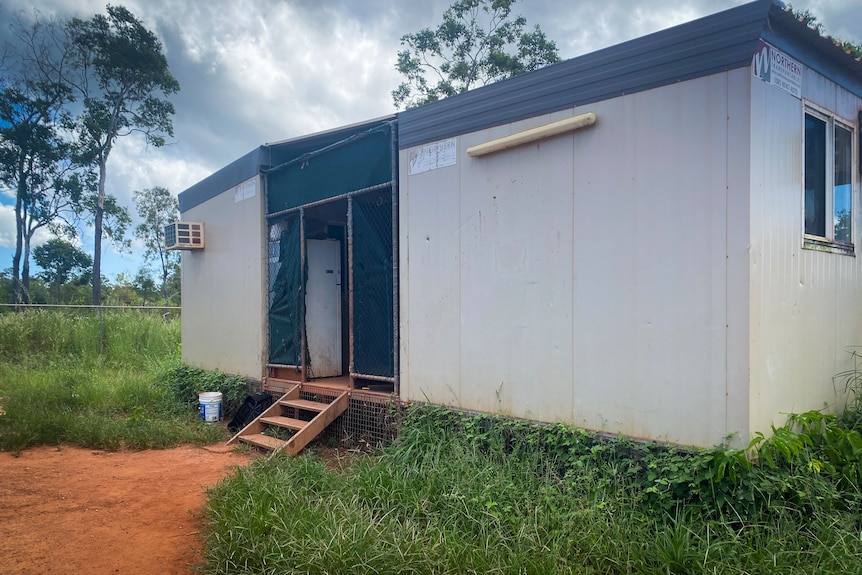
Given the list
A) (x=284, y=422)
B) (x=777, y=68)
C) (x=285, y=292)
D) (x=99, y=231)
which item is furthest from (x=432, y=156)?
(x=99, y=231)

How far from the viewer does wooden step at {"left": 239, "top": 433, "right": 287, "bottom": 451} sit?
4750mm

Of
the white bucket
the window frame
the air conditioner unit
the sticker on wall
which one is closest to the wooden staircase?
the white bucket

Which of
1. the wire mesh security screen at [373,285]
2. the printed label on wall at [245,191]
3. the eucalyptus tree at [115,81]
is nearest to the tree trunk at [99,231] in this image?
the eucalyptus tree at [115,81]

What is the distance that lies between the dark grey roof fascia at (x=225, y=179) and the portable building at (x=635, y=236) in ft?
6.09

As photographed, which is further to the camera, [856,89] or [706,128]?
[856,89]

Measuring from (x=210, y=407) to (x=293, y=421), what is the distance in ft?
6.07

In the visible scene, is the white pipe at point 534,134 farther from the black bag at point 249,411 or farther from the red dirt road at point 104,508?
the black bag at point 249,411

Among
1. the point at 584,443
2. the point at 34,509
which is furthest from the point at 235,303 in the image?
the point at 584,443

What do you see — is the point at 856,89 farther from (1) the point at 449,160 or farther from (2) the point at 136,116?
(2) the point at 136,116

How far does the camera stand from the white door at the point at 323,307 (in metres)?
→ 6.03

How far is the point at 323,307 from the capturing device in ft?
20.2

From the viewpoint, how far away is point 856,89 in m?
3.83

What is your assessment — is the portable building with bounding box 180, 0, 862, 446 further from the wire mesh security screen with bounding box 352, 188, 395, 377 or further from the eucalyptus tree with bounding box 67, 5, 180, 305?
the eucalyptus tree with bounding box 67, 5, 180, 305

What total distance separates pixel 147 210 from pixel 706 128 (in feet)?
87.2
